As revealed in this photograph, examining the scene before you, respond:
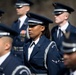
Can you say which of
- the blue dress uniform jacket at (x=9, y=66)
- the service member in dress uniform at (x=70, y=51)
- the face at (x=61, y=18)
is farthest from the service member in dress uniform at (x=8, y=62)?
the face at (x=61, y=18)

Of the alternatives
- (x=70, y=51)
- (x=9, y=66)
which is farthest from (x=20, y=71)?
(x=70, y=51)

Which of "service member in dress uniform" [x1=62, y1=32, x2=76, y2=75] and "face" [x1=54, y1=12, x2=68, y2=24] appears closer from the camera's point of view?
"service member in dress uniform" [x1=62, y1=32, x2=76, y2=75]

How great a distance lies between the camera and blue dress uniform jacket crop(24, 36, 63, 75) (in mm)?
7645

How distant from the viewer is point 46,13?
56.1 ft

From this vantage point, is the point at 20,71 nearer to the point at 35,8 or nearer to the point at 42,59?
the point at 42,59

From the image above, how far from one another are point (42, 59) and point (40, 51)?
0.50 ft

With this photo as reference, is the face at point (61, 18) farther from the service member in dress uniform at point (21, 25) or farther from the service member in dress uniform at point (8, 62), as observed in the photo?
the service member in dress uniform at point (8, 62)

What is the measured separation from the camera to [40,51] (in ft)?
26.0

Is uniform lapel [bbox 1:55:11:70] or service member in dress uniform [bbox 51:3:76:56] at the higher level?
uniform lapel [bbox 1:55:11:70]

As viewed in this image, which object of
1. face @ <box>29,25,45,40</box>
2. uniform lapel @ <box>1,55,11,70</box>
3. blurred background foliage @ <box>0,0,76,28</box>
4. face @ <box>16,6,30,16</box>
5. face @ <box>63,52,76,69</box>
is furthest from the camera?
blurred background foliage @ <box>0,0,76,28</box>

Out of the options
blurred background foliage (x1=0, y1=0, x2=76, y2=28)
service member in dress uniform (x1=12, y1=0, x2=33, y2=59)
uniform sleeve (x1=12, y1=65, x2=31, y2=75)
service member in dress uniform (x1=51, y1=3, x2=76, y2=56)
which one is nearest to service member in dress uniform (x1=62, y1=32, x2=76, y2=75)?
uniform sleeve (x1=12, y1=65, x2=31, y2=75)

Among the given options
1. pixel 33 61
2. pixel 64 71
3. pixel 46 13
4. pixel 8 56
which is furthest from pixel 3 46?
pixel 46 13

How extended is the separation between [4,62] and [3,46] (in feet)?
0.70

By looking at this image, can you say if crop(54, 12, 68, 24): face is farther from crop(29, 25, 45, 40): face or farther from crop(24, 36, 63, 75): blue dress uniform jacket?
crop(24, 36, 63, 75): blue dress uniform jacket
